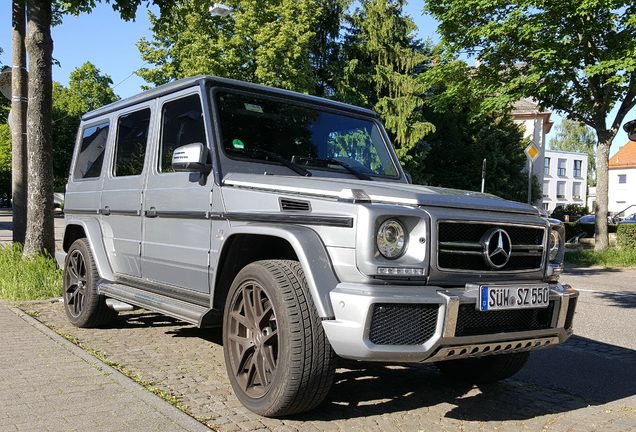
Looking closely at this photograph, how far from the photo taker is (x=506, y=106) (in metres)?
17.1

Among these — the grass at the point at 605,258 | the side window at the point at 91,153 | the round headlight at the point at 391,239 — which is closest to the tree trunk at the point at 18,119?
the side window at the point at 91,153

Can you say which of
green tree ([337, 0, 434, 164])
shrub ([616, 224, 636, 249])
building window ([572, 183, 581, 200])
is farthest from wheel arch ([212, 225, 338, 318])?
building window ([572, 183, 581, 200])

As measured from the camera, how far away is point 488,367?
14.5 feet

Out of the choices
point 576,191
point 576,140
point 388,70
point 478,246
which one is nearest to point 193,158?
point 478,246

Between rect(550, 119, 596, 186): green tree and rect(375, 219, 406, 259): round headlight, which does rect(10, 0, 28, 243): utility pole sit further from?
rect(550, 119, 596, 186): green tree

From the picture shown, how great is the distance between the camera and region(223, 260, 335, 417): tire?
3.26 meters

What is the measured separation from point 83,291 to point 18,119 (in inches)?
219

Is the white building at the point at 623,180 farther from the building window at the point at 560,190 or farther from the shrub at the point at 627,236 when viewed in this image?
the shrub at the point at 627,236

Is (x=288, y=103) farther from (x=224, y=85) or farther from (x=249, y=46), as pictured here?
(x=249, y=46)

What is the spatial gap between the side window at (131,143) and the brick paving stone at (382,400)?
1615mm

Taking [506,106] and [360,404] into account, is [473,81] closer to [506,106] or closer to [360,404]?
[506,106]

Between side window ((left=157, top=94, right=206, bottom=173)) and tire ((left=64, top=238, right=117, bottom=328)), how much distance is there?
1584 millimetres

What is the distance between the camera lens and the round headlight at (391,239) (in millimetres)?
3195

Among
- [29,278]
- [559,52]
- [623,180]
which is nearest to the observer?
[29,278]
